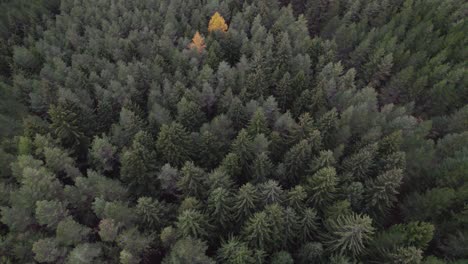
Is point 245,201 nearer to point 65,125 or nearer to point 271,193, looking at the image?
point 271,193

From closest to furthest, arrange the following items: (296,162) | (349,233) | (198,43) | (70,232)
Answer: (349,233)
(70,232)
(296,162)
(198,43)

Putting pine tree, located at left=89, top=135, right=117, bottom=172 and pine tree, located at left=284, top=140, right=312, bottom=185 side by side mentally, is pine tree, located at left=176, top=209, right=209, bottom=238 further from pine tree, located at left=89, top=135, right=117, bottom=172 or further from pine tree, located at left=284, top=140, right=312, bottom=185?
pine tree, located at left=89, top=135, right=117, bottom=172

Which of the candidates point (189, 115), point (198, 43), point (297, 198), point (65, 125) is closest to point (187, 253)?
point (297, 198)

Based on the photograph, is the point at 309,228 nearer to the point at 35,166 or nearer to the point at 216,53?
the point at 35,166

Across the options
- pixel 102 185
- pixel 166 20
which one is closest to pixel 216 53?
pixel 166 20

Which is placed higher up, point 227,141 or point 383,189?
point 383,189

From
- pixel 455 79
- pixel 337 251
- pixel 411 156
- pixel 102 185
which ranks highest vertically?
pixel 455 79

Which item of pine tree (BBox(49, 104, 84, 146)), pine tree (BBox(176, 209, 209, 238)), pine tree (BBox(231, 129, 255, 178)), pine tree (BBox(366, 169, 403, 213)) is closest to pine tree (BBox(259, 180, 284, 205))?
pine tree (BBox(231, 129, 255, 178))

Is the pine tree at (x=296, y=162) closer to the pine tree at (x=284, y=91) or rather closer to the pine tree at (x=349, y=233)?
the pine tree at (x=349, y=233)

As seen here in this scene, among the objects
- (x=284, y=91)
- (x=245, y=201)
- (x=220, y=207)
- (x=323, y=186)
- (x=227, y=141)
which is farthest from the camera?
(x=284, y=91)
